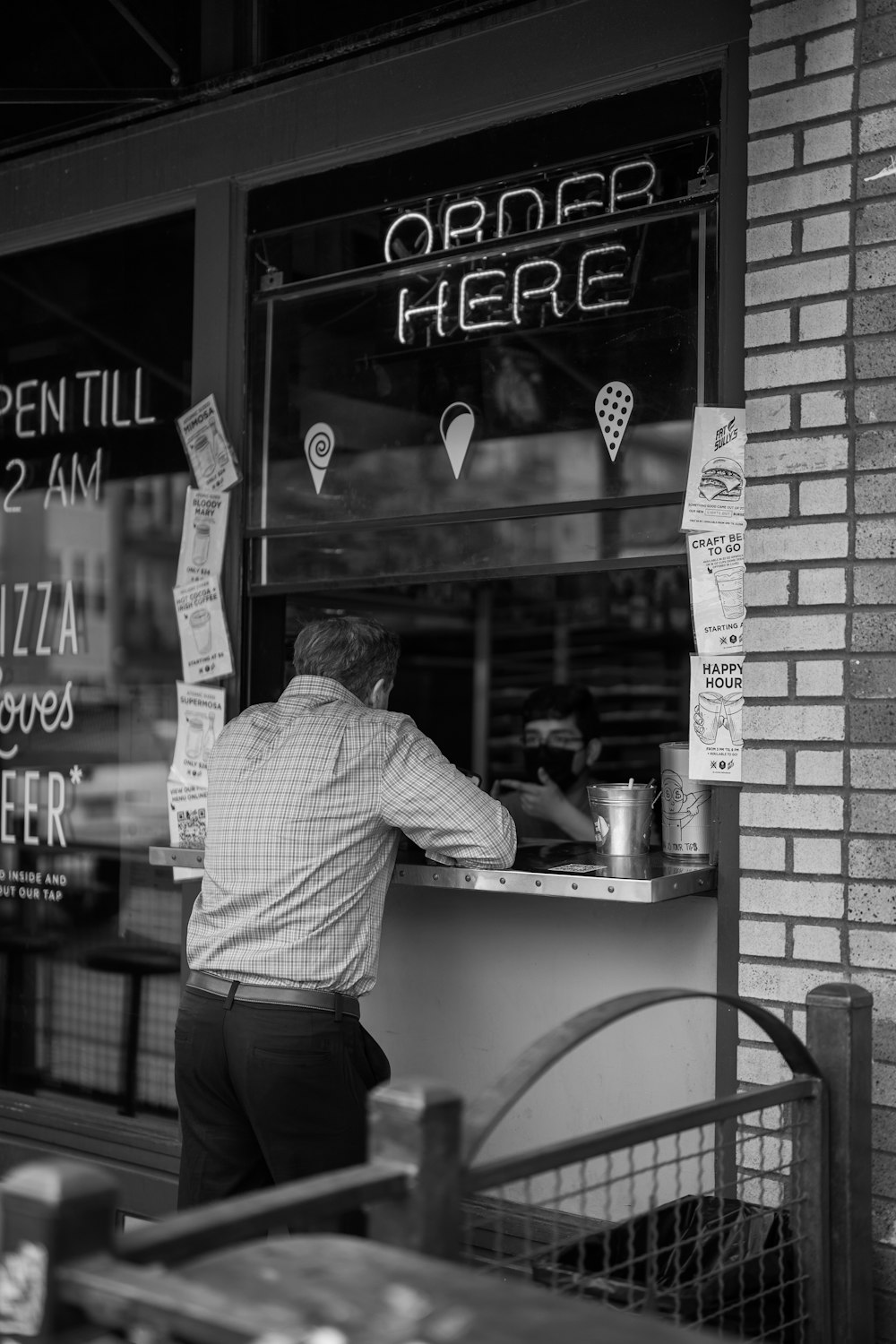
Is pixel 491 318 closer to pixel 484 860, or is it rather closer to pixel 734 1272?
pixel 484 860

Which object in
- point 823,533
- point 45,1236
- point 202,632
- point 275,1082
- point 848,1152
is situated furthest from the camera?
point 202,632

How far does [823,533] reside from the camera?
2854 millimetres

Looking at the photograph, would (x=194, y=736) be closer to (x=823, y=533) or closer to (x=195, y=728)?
(x=195, y=728)

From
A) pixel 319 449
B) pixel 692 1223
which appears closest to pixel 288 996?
pixel 692 1223

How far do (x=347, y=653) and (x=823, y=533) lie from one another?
1131mm

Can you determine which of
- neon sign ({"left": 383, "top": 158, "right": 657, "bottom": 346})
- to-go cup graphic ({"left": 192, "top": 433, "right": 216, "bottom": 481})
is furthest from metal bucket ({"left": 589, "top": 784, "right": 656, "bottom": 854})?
to-go cup graphic ({"left": 192, "top": 433, "right": 216, "bottom": 481})

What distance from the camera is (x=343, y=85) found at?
3947 millimetres

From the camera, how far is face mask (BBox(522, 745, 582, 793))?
15.1 feet

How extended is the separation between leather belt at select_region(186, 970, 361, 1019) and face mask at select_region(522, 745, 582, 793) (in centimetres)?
161

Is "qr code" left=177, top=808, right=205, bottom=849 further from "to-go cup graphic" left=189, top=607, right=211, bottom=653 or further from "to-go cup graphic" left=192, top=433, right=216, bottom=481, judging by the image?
"to-go cup graphic" left=192, top=433, right=216, bottom=481

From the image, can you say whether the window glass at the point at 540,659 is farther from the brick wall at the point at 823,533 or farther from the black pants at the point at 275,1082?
the brick wall at the point at 823,533

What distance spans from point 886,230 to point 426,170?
1.47 m

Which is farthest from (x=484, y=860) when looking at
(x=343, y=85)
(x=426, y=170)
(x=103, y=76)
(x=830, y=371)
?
(x=103, y=76)

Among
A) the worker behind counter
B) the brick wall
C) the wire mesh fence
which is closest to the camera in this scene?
the wire mesh fence
